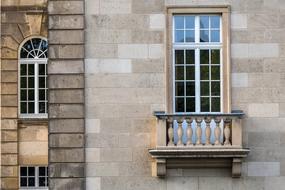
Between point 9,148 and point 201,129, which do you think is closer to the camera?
point 201,129

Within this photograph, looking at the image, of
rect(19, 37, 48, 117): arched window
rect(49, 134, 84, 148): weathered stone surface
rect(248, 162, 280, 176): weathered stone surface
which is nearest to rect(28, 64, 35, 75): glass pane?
rect(19, 37, 48, 117): arched window

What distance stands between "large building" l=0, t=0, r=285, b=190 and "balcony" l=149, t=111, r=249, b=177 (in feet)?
0.13

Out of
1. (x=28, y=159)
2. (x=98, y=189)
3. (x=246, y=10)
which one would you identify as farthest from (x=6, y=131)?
(x=246, y=10)

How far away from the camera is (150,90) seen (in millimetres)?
16094

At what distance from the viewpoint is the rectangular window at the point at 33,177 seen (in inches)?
974

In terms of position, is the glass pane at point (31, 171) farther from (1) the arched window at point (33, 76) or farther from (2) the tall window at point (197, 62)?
(2) the tall window at point (197, 62)

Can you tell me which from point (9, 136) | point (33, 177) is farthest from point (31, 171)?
point (9, 136)

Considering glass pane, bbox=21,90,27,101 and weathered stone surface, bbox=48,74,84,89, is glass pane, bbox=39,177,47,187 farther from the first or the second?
Answer: weathered stone surface, bbox=48,74,84,89

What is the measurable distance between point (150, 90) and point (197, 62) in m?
1.12

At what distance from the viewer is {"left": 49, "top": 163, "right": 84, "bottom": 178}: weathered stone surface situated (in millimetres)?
15992

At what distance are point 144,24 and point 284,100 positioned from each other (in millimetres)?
3192

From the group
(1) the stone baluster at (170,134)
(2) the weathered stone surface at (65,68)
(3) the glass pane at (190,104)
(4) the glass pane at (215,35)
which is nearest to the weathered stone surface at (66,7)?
(2) the weathered stone surface at (65,68)

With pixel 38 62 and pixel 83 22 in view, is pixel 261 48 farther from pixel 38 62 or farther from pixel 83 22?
pixel 38 62

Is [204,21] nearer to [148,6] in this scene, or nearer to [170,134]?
[148,6]
